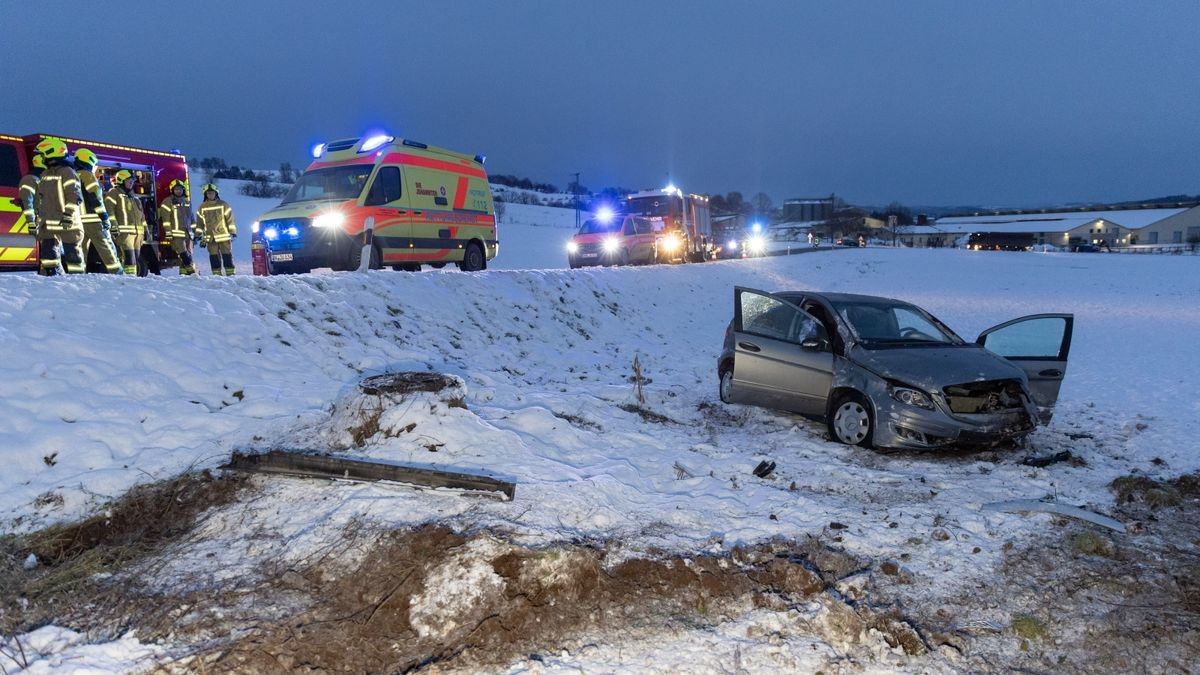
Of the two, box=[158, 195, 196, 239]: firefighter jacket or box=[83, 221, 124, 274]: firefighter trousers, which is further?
box=[158, 195, 196, 239]: firefighter jacket

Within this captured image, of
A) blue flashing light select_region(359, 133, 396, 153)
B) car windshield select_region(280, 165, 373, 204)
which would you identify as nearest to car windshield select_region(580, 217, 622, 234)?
blue flashing light select_region(359, 133, 396, 153)

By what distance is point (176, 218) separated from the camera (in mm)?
12727

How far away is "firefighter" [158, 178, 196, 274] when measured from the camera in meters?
12.7

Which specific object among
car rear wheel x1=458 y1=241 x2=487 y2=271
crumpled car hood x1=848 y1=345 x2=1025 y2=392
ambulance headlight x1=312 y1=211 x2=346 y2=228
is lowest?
crumpled car hood x1=848 y1=345 x2=1025 y2=392

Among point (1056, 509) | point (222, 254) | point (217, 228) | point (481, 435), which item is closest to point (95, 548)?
point (481, 435)

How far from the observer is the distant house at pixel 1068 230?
78906mm

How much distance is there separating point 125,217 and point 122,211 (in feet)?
0.42

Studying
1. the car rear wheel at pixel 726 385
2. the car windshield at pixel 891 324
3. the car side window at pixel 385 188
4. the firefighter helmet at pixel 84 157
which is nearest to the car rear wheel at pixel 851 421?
the car windshield at pixel 891 324

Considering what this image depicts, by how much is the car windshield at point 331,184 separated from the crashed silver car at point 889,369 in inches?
318

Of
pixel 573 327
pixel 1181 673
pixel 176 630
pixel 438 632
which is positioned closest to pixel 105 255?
pixel 573 327

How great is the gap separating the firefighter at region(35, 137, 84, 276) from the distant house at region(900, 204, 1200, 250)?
82.4m

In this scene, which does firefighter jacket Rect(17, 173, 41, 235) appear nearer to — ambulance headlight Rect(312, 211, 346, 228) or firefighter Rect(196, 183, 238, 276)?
firefighter Rect(196, 183, 238, 276)

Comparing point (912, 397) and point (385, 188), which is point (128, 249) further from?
point (912, 397)

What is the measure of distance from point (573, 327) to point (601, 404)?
527 centimetres
